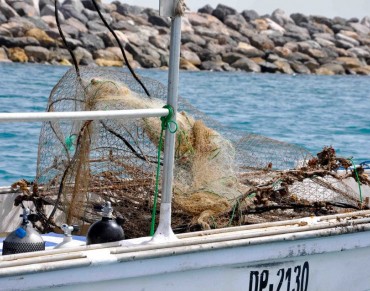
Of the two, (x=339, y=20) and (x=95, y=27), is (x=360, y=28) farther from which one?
(x=95, y=27)

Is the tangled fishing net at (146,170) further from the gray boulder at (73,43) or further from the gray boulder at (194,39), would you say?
the gray boulder at (194,39)

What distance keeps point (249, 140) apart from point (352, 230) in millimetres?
1244

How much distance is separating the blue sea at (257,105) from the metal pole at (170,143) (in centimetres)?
769

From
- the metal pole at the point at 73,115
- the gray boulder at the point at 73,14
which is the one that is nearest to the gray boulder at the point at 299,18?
the gray boulder at the point at 73,14

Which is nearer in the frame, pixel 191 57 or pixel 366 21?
pixel 191 57

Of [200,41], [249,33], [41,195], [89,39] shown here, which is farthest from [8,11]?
[41,195]

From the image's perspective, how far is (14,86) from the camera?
2619 cm

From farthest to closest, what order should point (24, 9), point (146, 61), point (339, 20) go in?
point (339, 20) → point (24, 9) → point (146, 61)

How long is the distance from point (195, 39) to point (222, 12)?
6423mm

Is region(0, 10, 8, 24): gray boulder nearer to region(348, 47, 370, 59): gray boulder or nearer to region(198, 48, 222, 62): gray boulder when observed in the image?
region(198, 48, 222, 62): gray boulder

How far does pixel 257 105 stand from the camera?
2756 centimetres

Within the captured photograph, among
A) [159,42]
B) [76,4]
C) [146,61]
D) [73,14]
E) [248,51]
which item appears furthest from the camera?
[248,51]

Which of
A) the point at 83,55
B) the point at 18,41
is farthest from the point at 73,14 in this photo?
the point at 83,55

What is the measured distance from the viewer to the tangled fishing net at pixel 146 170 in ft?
19.4
